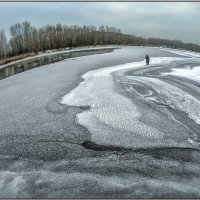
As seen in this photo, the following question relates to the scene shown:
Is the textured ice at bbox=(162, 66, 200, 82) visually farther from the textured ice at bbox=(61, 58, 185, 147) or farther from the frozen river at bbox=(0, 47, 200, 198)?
the textured ice at bbox=(61, 58, 185, 147)

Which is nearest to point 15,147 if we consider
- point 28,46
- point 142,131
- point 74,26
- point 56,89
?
point 142,131

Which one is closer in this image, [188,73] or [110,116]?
[110,116]

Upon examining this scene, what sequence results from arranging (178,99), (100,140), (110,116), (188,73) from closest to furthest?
(100,140) < (110,116) < (178,99) < (188,73)

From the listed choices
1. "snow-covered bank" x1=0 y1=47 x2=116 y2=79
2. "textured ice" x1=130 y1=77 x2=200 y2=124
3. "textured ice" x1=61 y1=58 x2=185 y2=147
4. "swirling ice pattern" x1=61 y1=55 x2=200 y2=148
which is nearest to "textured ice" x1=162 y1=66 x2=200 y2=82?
"swirling ice pattern" x1=61 y1=55 x2=200 y2=148

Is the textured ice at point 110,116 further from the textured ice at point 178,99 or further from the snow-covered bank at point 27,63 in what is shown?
the snow-covered bank at point 27,63

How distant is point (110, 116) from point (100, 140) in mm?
2317

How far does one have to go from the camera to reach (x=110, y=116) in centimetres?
1290

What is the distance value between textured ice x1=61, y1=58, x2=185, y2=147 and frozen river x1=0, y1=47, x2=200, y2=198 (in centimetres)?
3

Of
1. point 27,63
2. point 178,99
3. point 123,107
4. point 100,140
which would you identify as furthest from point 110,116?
point 27,63

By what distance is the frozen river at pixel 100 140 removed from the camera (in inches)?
323

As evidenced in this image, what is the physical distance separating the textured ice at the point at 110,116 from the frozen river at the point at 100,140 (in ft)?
0.10

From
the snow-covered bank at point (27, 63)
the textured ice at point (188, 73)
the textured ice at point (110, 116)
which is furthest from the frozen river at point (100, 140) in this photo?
the snow-covered bank at point (27, 63)

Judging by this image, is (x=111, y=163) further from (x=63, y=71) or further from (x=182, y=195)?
(x=63, y=71)

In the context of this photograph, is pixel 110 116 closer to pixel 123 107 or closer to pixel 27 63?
pixel 123 107
